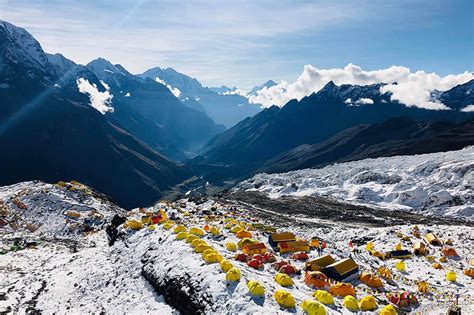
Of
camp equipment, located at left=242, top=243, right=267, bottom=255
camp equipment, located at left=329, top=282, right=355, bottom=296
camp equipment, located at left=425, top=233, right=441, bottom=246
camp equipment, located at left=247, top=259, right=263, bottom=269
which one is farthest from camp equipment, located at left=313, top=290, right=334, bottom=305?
camp equipment, located at left=425, top=233, right=441, bottom=246

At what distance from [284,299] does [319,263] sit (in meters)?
12.7

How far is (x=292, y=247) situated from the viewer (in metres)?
40.2

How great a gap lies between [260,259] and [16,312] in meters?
22.5

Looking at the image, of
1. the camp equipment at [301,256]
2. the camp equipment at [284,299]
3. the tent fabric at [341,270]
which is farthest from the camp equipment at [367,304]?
the camp equipment at [301,256]

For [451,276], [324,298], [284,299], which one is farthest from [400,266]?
[284,299]

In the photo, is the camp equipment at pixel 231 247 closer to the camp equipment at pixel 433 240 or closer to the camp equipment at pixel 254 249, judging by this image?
the camp equipment at pixel 254 249

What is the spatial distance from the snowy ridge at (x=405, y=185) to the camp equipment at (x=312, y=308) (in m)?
93.0

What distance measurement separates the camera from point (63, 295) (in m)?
34.9

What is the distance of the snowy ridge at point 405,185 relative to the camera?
105731 mm

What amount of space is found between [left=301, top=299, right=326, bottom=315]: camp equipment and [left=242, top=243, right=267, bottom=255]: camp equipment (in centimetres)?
1476

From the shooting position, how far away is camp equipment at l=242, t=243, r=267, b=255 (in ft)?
121

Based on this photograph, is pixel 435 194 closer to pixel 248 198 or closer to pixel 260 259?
pixel 248 198

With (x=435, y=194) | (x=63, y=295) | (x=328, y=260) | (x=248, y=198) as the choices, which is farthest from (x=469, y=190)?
(x=63, y=295)

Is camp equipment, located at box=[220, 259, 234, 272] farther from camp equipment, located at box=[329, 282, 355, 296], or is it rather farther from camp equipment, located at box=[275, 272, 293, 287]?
camp equipment, located at box=[329, 282, 355, 296]
